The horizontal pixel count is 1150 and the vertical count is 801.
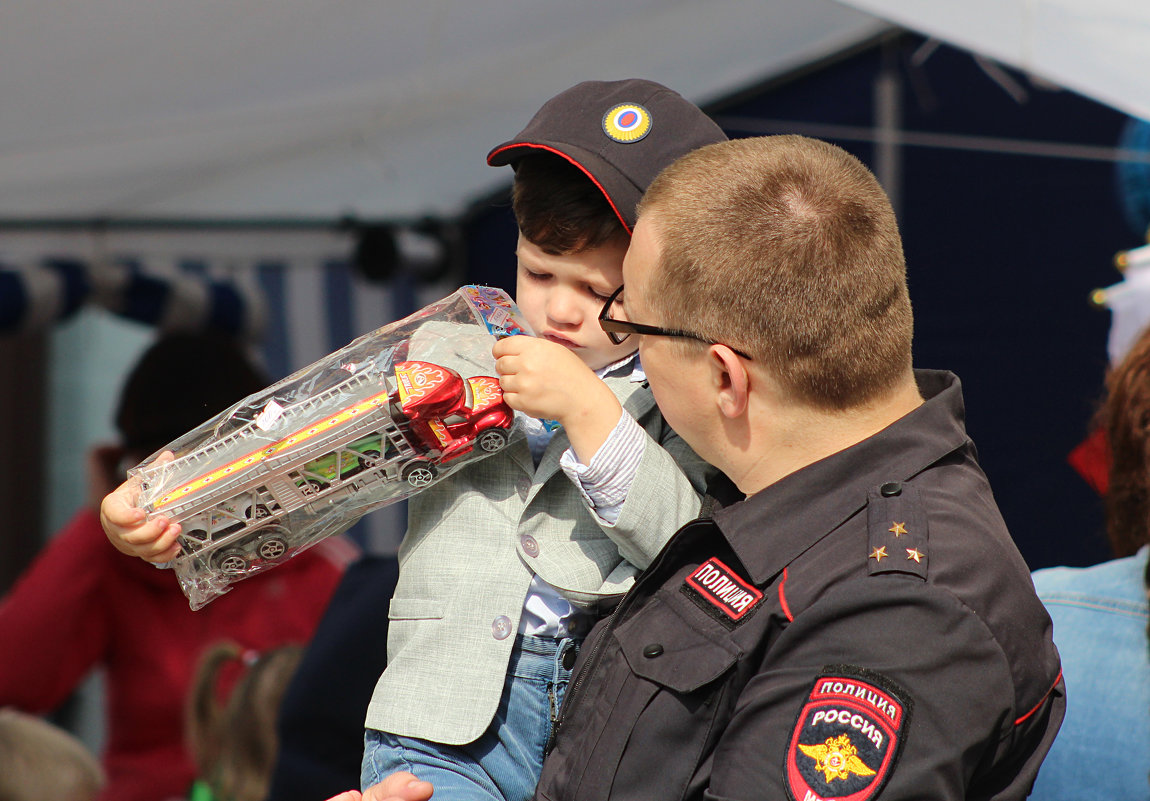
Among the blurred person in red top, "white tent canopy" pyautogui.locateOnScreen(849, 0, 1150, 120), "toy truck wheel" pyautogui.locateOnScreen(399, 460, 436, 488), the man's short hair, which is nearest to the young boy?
"toy truck wheel" pyautogui.locateOnScreen(399, 460, 436, 488)

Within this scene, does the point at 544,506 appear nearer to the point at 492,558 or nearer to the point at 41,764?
the point at 492,558

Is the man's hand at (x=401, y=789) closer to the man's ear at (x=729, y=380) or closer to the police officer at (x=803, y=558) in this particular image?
the police officer at (x=803, y=558)

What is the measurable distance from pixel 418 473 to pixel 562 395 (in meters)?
0.23

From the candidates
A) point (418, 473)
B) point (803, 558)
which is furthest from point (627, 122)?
point (803, 558)

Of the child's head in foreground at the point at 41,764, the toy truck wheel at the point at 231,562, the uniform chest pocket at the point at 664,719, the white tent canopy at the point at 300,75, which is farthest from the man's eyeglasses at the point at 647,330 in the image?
the child's head in foreground at the point at 41,764

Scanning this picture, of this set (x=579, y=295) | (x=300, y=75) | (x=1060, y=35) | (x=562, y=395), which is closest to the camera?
(x=562, y=395)

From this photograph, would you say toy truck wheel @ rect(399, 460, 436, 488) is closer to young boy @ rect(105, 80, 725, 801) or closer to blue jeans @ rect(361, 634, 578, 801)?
young boy @ rect(105, 80, 725, 801)

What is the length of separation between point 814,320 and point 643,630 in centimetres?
41

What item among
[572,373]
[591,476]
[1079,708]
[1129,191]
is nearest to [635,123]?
[572,373]

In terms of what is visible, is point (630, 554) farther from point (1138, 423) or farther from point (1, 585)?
point (1, 585)

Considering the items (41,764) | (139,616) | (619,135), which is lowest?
(41,764)

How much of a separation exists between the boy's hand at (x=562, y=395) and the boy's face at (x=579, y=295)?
18cm

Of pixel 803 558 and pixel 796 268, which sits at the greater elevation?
pixel 796 268

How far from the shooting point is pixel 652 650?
47.8 inches
